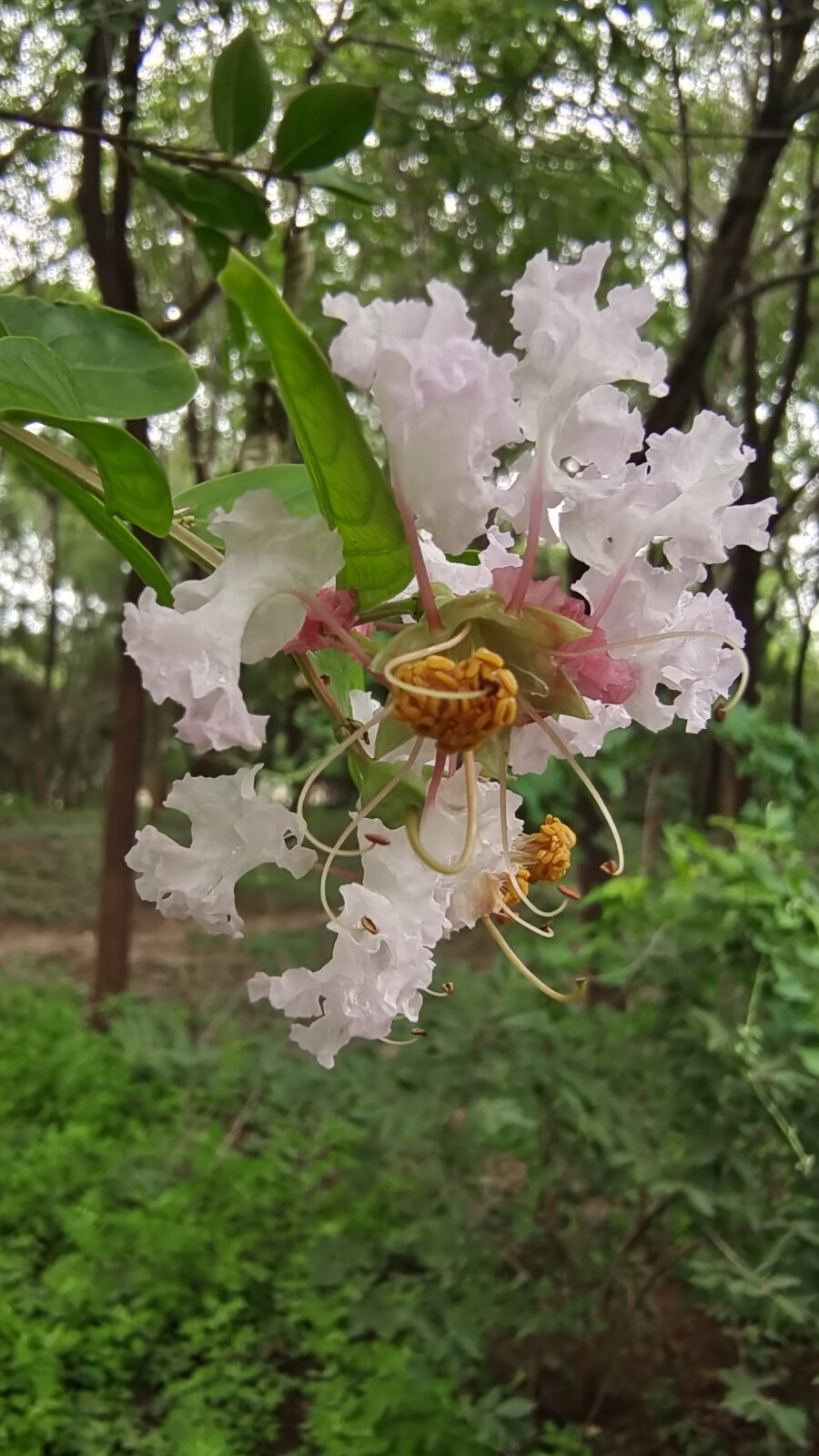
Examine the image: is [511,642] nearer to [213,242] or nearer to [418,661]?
[418,661]

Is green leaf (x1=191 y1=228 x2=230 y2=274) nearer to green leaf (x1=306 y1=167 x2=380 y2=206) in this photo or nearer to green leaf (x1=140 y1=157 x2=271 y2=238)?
green leaf (x1=140 y1=157 x2=271 y2=238)

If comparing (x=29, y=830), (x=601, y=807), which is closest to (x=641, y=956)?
(x=601, y=807)

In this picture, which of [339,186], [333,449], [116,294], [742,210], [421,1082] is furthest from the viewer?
[742,210]

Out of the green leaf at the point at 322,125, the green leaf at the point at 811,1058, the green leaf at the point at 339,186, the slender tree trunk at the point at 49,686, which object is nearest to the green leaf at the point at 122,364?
the green leaf at the point at 322,125

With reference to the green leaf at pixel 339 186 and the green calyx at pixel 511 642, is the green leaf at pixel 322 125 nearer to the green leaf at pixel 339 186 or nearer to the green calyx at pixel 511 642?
the green leaf at pixel 339 186

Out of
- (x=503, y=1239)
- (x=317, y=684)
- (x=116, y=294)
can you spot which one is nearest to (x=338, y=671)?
(x=317, y=684)

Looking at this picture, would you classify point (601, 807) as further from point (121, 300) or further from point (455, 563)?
point (121, 300)

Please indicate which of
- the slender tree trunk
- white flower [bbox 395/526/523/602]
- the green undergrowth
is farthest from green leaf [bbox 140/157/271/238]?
the slender tree trunk
